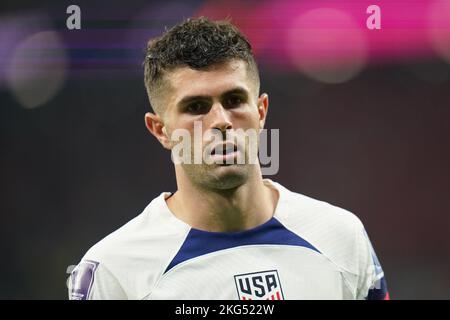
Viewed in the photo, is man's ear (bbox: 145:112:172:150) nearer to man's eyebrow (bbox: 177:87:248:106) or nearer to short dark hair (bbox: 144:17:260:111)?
short dark hair (bbox: 144:17:260:111)

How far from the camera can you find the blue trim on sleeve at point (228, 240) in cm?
240

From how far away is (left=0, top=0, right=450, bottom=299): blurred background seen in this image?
5.31 metres

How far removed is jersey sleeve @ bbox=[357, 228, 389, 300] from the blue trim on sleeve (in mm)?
228

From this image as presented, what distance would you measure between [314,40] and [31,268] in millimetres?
3472

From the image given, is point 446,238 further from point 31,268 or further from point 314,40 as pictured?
point 31,268

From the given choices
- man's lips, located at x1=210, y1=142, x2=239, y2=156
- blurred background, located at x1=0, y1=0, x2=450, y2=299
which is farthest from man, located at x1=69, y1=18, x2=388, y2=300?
blurred background, located at x1=0, y1=0, x2=450, y2=299

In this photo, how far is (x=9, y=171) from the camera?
A: 5566mm

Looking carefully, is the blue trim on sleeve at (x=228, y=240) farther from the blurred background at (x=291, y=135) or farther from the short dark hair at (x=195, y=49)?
the blurred background at (x=291, y=135)

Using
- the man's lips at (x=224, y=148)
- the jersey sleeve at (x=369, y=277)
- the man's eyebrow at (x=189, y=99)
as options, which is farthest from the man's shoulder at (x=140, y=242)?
the jersey sleeve at (x=369, y=277)

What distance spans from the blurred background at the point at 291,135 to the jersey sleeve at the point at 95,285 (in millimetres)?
2980

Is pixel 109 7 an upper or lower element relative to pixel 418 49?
upper
